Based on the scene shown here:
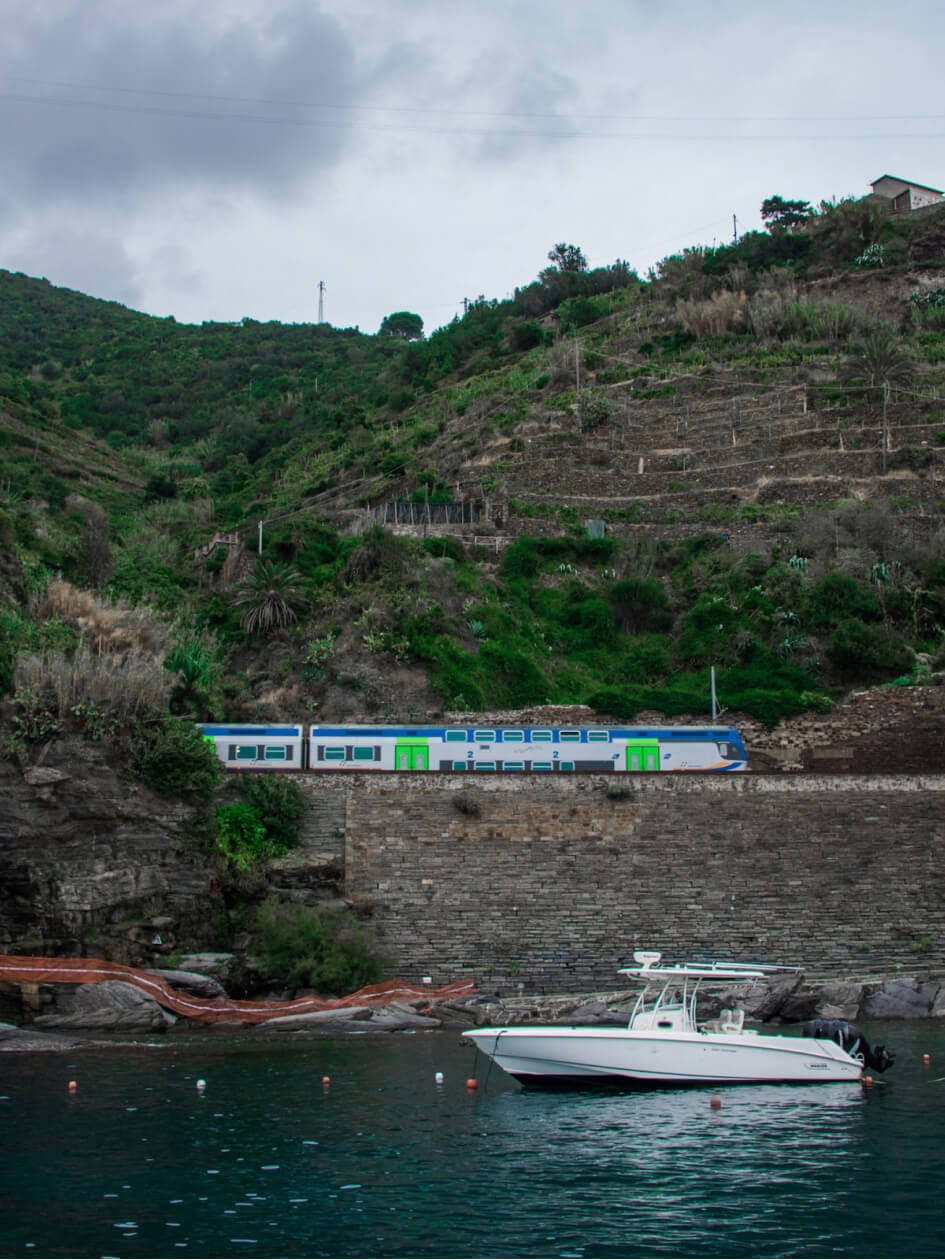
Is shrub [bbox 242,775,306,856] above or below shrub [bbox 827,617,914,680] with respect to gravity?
below

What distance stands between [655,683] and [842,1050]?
2543cm

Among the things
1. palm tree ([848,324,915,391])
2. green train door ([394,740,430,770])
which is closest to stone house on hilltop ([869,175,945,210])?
palm tree ([848,324,915,391])

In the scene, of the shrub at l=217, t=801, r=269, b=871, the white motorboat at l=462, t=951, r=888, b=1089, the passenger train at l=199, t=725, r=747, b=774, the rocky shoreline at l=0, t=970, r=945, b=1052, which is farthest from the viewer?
the passenger train at l=199, t=725, r=747, b=774

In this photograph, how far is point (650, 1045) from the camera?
65.4ft

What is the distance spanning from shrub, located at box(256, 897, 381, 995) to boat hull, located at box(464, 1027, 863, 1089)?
26.2ft

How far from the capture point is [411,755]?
1363 inches

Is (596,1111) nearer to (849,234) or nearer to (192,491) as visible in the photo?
(192,491)

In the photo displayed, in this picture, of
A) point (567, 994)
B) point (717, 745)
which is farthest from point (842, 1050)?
point (717, 745)

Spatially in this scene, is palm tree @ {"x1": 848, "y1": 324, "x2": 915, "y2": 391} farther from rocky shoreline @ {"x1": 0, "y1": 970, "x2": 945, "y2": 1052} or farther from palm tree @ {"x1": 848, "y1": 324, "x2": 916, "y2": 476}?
rocky shoreline @ {"x1": 0, "y1": 970, "x2": 945, "y2": 1052}

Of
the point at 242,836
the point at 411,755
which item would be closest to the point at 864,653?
the point at 411,755

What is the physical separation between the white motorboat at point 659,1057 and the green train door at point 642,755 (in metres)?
15.1

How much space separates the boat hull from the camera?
65.3 ft

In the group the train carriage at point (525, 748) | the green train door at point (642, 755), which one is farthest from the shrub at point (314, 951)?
the green train door at point (642, 755)

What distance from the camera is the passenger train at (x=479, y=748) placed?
34656mm
